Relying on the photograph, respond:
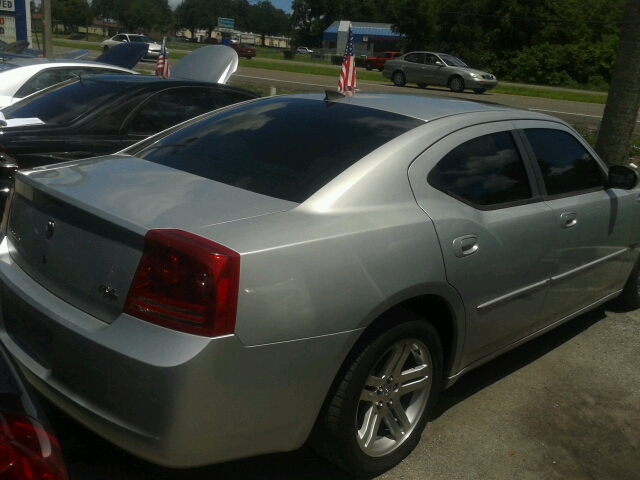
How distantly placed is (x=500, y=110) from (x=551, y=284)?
1010mm

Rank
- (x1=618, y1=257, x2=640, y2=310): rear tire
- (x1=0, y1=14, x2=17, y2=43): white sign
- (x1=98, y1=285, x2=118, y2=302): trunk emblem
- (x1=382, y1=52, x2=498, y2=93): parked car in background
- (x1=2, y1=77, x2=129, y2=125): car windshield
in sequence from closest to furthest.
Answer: (x1=98, y1=285, x2=118, y2=302): trunk emblem, (x1=618, y1=257, x2=640, y2=310): rear tire, (x1=2, y1=77, x2=129, y2=125): car windshield, (x1=0, y1=14, x2=17, y2=43): white sign, (x1=382, y1=52, x2=498, y2=93): parked car in background

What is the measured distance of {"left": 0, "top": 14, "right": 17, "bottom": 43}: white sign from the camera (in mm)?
20266

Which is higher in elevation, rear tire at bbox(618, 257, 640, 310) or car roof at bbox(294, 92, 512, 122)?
car roof at bbox(294, 92, 512, 122)

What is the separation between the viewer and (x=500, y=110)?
4.22m

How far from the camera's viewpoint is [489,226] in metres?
3.62

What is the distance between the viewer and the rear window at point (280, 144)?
3.27 metres

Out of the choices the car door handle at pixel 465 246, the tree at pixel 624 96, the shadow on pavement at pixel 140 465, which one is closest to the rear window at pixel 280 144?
the car door handle at pixel 465 246

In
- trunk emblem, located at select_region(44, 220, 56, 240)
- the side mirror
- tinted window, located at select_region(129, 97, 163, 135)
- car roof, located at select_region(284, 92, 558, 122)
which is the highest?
car roof, located at select_region(284, 92, 558, 122)

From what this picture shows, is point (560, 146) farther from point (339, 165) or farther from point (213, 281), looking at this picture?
point (213, 281)

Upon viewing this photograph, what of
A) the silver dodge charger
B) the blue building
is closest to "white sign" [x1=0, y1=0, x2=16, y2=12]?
the silver dodge charger

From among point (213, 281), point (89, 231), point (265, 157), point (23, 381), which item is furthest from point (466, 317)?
point (23, 381)

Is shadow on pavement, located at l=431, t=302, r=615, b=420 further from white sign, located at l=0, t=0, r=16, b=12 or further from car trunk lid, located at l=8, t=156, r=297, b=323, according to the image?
white sign, located at l=0, t=0, r=16, b=12

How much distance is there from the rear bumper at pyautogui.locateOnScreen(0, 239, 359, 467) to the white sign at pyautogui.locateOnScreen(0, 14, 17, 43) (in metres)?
19.8

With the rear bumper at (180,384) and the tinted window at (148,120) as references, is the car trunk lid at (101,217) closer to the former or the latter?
the rear bumper at (180,384)
